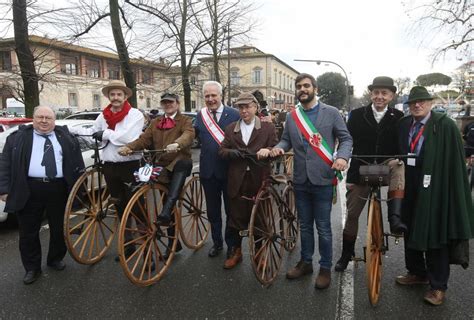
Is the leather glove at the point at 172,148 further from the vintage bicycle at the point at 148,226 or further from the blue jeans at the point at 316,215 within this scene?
the blue jeans at the point at 316,215

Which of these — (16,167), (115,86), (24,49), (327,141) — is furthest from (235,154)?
(24,49)

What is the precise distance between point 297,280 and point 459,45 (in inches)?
636

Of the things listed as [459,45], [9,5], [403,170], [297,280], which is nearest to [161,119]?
[297,280]

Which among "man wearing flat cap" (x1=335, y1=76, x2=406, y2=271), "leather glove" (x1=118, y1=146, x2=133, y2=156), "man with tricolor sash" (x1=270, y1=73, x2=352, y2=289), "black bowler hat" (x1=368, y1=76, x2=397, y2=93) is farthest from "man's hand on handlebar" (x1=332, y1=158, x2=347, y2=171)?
"leather glove" (x1=118, y1=146, x2=133, y2=156)

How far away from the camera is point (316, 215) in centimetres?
370

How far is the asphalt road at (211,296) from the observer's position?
3.21 m

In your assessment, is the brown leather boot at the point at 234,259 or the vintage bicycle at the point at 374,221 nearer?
the vintage bicycle at the point at 374,221

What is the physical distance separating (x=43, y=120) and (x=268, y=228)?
243cm

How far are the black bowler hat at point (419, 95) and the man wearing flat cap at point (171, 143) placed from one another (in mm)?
2123

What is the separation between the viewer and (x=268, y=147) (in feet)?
12.8

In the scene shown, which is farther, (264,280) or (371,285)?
(264,280)

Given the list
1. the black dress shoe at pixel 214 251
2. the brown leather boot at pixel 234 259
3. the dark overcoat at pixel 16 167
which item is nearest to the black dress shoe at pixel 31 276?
the dark overcoat at pixel 16 167

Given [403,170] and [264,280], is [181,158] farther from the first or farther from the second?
[403,170]

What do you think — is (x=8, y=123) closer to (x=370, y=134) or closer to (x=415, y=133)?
(x=370, y=134)
